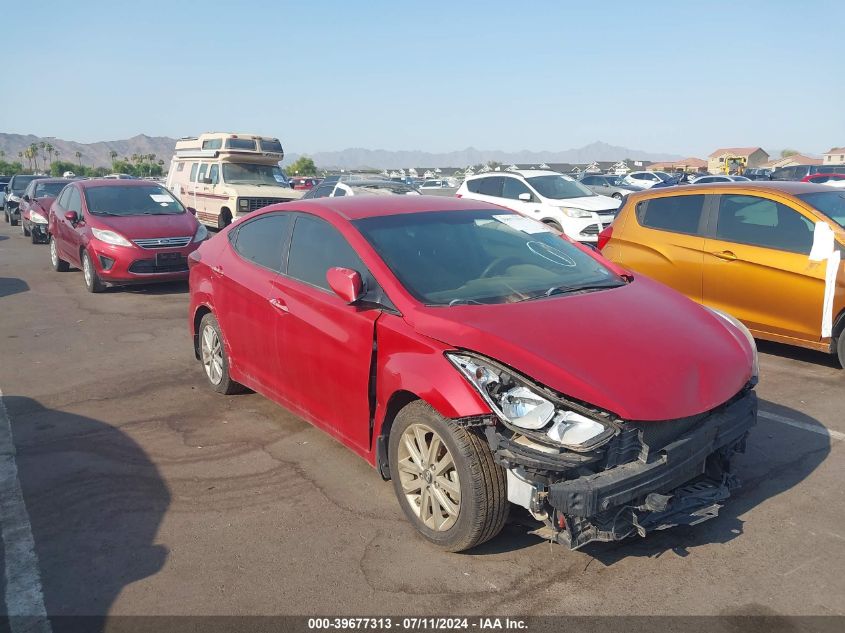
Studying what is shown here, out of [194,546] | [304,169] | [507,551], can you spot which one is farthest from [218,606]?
[304,169]

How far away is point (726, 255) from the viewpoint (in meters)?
7.24

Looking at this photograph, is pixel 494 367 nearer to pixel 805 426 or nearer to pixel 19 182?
pixel 805 426

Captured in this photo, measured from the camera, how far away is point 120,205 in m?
11.8

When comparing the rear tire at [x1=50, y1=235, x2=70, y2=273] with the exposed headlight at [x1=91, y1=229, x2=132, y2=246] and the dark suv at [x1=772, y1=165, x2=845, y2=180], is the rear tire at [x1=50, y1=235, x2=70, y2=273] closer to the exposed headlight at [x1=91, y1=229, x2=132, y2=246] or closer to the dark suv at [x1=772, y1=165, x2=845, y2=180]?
the exposed headlight at [x1=91, y1=229, x2=132, y2=246]

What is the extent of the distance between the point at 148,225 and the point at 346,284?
26.7ft

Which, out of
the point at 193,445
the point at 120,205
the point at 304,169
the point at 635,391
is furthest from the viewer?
the point at 304,169

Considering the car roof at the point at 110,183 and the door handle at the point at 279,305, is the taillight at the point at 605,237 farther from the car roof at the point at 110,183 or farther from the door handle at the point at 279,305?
the car roof at the point at 110,183

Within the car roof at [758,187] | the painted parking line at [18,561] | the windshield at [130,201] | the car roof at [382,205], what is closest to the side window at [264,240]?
the car roof at [382,205]

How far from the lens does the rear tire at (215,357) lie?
19.4 ft

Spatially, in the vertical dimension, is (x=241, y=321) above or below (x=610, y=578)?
above

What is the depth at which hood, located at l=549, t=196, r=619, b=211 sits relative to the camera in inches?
587

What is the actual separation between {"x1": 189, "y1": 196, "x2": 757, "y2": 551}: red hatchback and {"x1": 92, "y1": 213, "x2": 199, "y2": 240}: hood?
6.42 meters

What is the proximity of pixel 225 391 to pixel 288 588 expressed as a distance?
9.53ft

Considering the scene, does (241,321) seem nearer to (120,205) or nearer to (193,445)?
(193,445)
